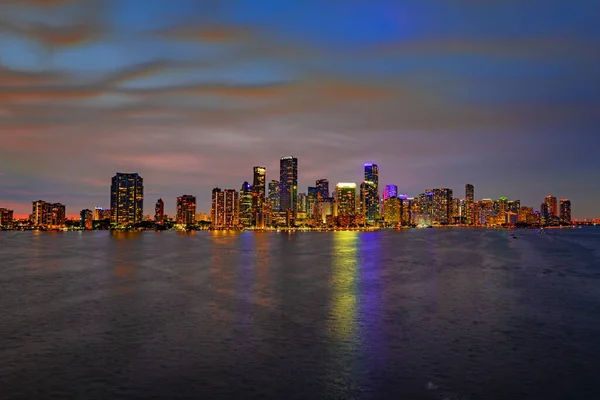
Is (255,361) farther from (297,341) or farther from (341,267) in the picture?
(341,267)

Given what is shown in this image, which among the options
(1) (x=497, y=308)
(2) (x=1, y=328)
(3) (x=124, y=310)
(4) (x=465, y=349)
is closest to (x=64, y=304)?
(3) (x=124, y=310)

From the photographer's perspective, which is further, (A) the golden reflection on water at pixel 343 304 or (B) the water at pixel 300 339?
(A) the golden reflection on water at pixel 343 304

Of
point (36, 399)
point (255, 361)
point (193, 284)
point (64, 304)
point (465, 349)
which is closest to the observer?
point (36, 399)

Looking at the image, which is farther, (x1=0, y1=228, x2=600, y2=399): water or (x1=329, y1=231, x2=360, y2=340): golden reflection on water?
(x1=329, y1=231, x2=360, y2=340): golden reflection on water

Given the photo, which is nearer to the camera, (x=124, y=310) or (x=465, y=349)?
(x=465, y=349)

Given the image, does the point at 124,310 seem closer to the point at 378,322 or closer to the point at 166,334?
the point at 166,334

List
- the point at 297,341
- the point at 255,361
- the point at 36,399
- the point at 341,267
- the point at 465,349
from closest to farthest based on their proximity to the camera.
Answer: the point at 36,399, the point at 255,361, the point at 465,349, the point at 297,341, the point at 341,267

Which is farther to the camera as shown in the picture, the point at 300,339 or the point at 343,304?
the point at 343,304

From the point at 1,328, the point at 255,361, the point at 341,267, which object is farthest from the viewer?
the point at 341,267

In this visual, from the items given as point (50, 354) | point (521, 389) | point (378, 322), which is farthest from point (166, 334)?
point (521, 389)
